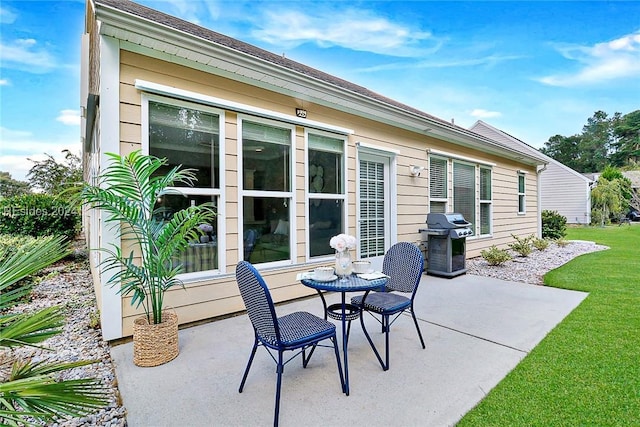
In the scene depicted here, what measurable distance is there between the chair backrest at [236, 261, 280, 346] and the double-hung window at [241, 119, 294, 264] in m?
1.88

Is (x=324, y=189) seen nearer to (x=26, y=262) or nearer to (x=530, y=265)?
(x=26, y=262)

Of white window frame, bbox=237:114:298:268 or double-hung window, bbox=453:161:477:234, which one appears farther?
double-hung window, bbox=453:161:477:234

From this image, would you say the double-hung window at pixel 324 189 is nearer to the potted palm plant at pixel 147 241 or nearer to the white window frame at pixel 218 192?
the white window frame at pixel 218 192

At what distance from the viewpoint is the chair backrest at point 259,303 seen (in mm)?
1881

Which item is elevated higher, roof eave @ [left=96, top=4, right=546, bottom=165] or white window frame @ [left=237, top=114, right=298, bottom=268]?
roof eave @ [left=96, top=4, right=546, bottom=165]

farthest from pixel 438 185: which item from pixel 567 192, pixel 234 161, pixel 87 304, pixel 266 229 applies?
pixel 567 192

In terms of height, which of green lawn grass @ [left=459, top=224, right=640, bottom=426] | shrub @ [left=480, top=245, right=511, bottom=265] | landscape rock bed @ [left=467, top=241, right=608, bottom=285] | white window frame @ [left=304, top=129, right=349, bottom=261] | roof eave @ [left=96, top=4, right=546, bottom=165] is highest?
roof eave @ [left=96, top=4, right=546, bottom=165]

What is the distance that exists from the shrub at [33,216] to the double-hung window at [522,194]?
40.9 ft

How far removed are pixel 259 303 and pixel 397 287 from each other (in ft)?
5.97

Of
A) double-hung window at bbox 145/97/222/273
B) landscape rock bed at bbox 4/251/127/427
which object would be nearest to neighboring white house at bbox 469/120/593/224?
double-hung window at bbox 145/97/222/273

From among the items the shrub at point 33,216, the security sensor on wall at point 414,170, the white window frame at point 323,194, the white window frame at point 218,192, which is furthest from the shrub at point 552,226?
the shrub at point 33,216

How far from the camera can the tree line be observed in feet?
114

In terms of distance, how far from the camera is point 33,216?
7.53 m

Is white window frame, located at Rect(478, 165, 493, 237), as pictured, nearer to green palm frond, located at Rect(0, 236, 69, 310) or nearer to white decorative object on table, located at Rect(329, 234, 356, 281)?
white decorative object on table, located at Rect(329, 234, 356, 281)
